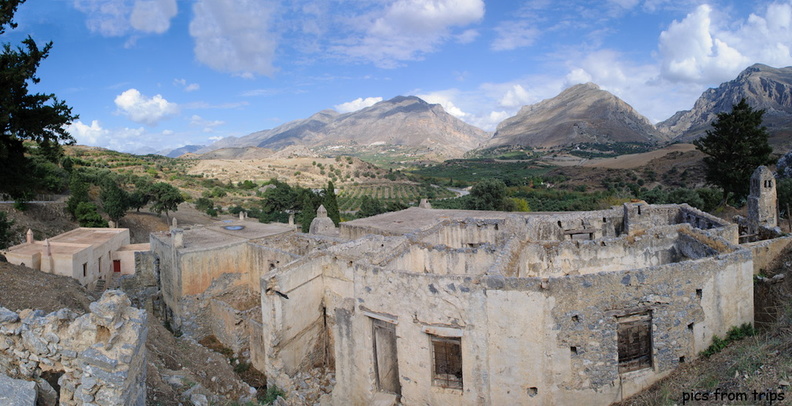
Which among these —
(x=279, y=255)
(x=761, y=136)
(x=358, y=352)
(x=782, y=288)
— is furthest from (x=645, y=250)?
(x=761, y=136)

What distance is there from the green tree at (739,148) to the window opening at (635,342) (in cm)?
2206

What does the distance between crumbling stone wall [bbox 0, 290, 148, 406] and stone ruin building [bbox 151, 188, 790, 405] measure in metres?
5.32

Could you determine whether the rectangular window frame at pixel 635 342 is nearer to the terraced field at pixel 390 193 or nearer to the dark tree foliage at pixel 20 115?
the dark tree foliage at pixel 20 115

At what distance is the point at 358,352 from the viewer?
10641 mm

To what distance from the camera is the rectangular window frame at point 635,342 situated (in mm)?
8891

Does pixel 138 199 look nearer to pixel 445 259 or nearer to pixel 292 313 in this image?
pixel 292 313

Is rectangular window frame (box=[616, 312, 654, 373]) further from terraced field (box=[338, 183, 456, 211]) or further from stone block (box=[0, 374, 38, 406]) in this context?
terraced field (box=[338, 183, 456, 211])

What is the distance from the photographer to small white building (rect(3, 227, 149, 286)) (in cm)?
2058

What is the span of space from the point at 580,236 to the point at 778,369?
10836 millimetres

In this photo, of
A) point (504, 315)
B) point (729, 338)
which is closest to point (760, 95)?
point (729, 338)

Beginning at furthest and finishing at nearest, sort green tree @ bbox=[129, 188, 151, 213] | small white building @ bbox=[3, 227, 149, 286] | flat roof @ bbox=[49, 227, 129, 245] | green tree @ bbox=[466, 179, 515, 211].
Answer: green tree @ bbox=[129, 188, 151, 213]
green tree @ bbox=[466, 179, 515, 211]
flat roof @ bbox=[49, 227, 129, 245]
small white building @ bbox=[3, 227, 149, 286]

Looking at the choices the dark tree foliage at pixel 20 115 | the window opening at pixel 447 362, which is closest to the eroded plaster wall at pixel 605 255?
the window opening at pixel 447 362

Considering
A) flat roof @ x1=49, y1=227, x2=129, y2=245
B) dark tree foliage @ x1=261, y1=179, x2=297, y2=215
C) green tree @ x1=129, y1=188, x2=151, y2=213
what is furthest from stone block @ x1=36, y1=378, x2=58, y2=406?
dark tree foliage @ x1=261, y1=179, x2=297, y2=215

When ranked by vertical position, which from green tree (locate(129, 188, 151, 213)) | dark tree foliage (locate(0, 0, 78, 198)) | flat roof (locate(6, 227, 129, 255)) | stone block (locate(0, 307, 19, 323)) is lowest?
flat roof (locate(6, 227, 129, 255))
